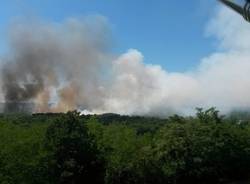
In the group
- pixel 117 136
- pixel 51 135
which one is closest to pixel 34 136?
pixel 51 135

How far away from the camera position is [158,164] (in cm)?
6150

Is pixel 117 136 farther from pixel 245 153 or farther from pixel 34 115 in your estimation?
pixel 34 115

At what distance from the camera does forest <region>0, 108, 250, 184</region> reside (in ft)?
183

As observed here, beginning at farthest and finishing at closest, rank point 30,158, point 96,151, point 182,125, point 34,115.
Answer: point 34,115 → point 182,125 → point 96,151 → point 30,158

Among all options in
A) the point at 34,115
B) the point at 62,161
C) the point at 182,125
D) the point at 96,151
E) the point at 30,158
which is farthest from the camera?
the point at 34,115

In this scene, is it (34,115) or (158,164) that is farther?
(34,115)

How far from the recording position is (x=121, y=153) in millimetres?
63031

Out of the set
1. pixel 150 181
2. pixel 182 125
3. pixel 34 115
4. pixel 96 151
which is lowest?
pixel 150 181

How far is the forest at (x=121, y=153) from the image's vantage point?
183 ft

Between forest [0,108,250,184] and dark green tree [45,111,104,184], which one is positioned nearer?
forest [0,108,250,184]

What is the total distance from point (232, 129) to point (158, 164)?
15.0 meters

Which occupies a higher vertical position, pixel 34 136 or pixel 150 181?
pixel 34 136

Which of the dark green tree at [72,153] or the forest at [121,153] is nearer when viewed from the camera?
the forest at [121,153]

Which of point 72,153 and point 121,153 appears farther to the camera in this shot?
point 121,153
